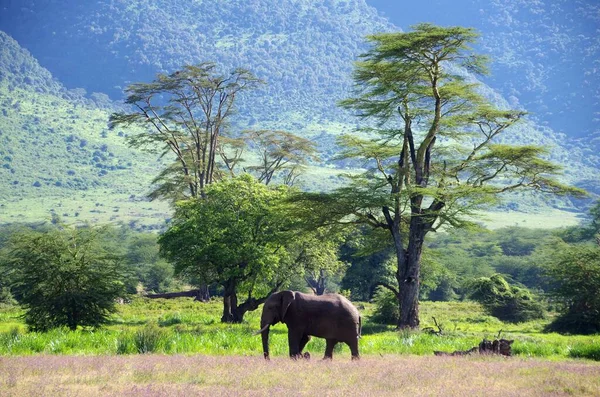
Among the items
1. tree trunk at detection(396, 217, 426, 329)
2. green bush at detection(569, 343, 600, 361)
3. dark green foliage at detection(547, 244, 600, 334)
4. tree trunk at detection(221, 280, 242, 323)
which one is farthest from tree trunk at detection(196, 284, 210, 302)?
green bush at detection(569, 343, 600, 361)

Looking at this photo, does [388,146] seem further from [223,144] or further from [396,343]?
[223,144]

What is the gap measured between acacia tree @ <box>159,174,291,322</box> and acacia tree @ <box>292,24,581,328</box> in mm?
3122

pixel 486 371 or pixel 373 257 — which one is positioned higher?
pixel 373 257

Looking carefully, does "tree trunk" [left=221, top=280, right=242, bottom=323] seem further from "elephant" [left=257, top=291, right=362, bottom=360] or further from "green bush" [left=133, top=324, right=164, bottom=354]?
"elephant" [left=257, top=291, right=362, bottom=360]

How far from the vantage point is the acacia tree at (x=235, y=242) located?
32.4 m

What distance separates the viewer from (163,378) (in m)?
12.5

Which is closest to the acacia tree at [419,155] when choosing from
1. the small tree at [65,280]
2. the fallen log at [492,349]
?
the small tree at [65,280]

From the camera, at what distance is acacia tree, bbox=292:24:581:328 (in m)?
29.8

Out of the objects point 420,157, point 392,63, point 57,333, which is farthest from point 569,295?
point 57,333

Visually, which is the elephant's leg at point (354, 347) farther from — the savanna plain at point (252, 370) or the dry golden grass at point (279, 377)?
the dry golden grass at point (279, 377)

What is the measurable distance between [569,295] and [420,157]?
35.5ft

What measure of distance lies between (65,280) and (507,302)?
27.6 m

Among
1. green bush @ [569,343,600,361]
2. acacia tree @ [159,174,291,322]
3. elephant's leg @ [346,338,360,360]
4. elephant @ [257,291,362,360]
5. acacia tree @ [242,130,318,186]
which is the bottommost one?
green bush @ [569,343,600,361]

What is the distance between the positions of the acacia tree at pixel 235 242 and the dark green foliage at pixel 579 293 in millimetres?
14069
